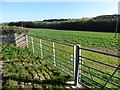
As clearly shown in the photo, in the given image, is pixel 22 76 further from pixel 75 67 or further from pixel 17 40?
pixel 17 40

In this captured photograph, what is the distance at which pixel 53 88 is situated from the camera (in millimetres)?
4406

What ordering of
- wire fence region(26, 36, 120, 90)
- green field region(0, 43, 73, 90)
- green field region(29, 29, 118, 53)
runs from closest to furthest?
wire fence region(26, 36, 120, 90), green field region(0, 43, 73, 90), green field region(29, 29, 118, 53)

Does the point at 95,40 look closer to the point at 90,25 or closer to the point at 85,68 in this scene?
the point at 85,68

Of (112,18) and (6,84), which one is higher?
(112,18)

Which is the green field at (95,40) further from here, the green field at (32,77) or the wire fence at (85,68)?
the green field at (32,77)

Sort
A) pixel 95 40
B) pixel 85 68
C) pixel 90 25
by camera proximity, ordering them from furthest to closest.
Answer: pixel 90 25, pixel 95 40, pixel 85 68

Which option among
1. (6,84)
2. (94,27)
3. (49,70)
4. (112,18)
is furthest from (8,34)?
(94,27)

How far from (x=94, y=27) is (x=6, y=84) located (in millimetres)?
35690

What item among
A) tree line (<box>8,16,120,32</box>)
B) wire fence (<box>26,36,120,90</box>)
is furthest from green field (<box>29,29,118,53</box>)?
tree line (<box>8,16,120,32</box>)

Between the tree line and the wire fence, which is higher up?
the tree line

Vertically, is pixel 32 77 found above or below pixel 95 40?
below

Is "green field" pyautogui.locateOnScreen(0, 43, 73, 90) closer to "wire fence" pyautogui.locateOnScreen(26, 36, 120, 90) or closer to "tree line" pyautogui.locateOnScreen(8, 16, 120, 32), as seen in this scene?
"wire fence" pyautogui.locateOnScreen(26, 36, 120, 90)

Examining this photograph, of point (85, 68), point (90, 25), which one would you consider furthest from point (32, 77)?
point (90, 25)

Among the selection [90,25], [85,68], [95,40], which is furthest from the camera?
[90,25]
